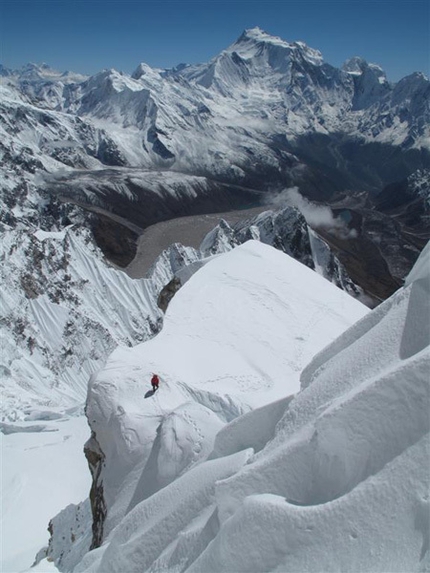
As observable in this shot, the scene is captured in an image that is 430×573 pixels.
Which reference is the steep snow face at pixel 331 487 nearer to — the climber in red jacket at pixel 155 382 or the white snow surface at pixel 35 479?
the climber in red jacket at pixel 155 382

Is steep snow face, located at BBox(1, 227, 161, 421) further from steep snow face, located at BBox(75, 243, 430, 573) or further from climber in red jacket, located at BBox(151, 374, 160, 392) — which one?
steep snow face, located at BBox(75, 243, 430, 573)

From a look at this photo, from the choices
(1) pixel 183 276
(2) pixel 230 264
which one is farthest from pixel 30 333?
(2) pixel 230 264

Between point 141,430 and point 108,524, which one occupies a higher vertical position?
point 141,430

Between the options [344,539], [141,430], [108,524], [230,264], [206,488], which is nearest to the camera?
[344,539]

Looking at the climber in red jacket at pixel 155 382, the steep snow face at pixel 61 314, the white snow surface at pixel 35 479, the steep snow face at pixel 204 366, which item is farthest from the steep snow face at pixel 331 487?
the steep snow face at pixel 61 314

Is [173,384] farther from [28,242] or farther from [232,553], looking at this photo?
[28,242]

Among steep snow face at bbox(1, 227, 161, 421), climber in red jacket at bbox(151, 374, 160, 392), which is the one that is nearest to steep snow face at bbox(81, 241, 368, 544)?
climber in red jacket at bbox(151, 374, 160, 392)
